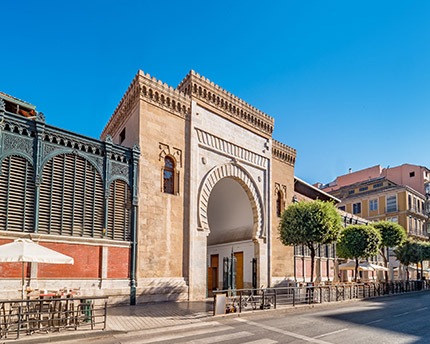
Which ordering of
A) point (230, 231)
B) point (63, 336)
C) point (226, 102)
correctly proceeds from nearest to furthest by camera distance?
point (63, 336)
point (226, 102)
point (230, 231)

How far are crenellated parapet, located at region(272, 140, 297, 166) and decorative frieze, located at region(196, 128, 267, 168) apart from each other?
1.67 m

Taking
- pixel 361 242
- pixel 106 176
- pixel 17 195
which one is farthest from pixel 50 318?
pixel 361 242

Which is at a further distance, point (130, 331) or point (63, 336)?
point (130, 331)

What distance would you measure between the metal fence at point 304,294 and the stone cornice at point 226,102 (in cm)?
1051

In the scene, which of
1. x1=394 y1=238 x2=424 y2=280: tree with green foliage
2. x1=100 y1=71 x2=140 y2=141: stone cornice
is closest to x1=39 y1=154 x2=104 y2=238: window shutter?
x1=100 y1=71 x2=140 y2=141: stone cornice

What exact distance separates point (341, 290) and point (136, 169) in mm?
12804

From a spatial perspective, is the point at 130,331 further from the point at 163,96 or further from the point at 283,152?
the point at 283,152

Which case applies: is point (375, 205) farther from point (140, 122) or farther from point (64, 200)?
point (64, 200)

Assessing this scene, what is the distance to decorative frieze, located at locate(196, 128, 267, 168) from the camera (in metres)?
20.0

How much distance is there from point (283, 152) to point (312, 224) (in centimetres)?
814

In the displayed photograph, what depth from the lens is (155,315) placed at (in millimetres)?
12391

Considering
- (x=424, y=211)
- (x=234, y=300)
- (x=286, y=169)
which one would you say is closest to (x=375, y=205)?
(x=424, y=211)

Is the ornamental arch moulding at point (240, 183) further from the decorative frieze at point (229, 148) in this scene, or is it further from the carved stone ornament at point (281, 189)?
the carved stone ornament at point (281, 189)

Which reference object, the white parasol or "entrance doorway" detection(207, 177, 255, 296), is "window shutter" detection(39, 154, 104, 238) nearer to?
the white parasol
